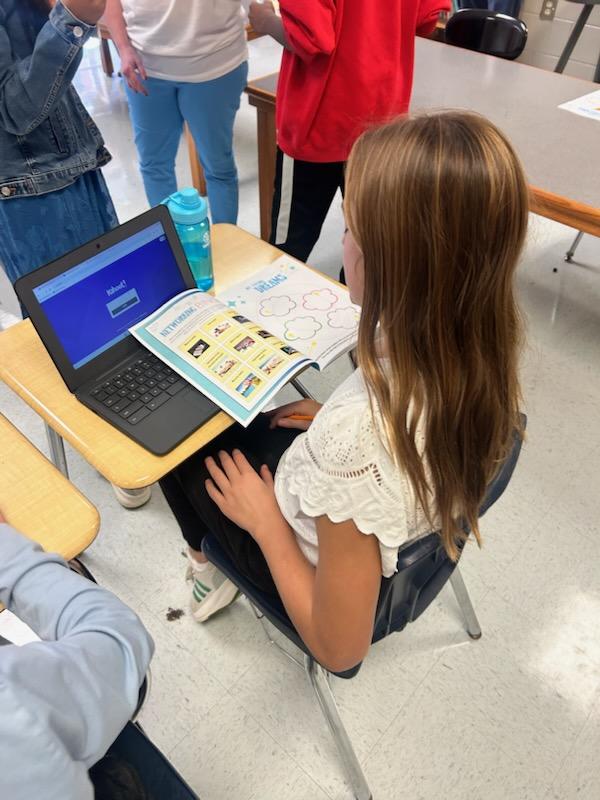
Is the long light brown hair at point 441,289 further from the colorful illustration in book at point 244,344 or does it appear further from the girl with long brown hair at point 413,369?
the colorful illustration in book at point 244,344

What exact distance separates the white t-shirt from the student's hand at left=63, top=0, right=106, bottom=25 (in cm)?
74

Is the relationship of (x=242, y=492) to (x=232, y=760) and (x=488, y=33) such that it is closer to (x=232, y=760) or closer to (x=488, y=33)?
(x=232, y=760)

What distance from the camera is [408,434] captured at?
630 mm

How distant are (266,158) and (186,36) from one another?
1.87 ft

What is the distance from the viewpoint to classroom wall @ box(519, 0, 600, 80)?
12.0ft

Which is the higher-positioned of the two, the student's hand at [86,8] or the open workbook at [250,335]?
the student's hand at [86,8]

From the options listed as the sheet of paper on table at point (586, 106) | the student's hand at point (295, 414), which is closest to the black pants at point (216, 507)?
the student's hand at point (295, 414)

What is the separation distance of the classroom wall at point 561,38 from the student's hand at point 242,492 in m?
4.08

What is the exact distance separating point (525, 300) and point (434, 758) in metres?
1.65

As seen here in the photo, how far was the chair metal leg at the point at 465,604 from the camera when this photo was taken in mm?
1253

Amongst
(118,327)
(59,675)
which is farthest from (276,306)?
(59,675)

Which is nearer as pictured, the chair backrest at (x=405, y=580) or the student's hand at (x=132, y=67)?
the chair backrest at (x=405, y=580)

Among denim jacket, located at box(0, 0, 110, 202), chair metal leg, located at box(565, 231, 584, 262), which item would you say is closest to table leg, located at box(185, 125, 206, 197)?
denim jacket, located at box(0, 0, 110, 202)

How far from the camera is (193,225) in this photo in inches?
41.1
